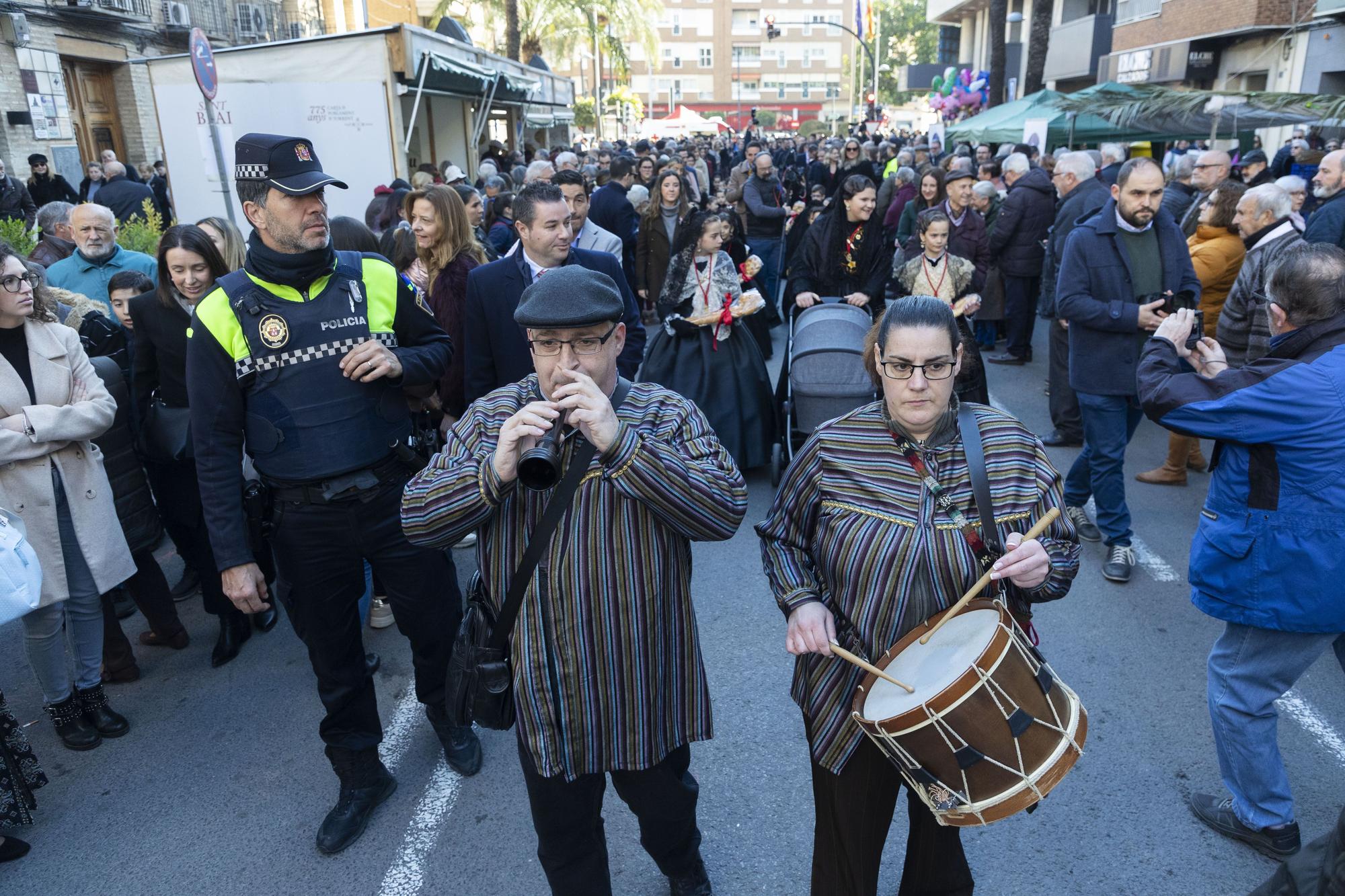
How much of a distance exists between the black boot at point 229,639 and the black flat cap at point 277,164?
2539 millimetres

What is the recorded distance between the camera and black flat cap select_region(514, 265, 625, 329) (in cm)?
210

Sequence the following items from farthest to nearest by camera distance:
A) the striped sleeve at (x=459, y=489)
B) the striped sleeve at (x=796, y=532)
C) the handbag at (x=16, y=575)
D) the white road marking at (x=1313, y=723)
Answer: the white road marking at (x=1313, y=723) → the handbag at (x=16, y=575) → the striped sleeve at (x=796, y=532) → the striped sleeve at (x=459, y=489)

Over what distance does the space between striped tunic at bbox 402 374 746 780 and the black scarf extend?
98 cm

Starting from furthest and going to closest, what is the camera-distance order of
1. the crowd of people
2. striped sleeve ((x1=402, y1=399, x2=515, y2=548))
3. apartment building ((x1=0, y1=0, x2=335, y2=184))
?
apartment building ((x1=0, y1=0, x2=335, y2=184))
the crowd of people
striped sleeve ((x1=402, y1=399, x2=515, y2=548))

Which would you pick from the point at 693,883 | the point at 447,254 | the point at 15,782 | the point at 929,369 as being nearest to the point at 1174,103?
the point at 447,254

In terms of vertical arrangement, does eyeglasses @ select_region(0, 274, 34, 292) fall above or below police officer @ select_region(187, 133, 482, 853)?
above

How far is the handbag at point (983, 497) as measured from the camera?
2207 mm

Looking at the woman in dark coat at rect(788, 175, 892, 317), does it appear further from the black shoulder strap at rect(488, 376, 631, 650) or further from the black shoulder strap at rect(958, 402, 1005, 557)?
the black shoulder strap at rect(488, 376, 631, 650)

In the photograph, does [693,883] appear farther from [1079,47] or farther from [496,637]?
[1079,47]

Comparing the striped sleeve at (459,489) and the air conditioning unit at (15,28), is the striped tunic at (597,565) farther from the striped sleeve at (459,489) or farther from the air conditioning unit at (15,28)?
the air conditioning unit at (15,28)

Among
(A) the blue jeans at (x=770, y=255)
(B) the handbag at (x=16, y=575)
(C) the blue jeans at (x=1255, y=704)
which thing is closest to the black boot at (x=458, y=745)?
(B) the handbag at (x=16, y=575)

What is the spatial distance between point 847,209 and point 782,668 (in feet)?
13.1

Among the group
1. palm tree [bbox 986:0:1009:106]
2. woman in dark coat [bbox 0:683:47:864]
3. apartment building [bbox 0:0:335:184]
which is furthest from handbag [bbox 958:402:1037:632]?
palm tree [bbox 986:0:1009:106]

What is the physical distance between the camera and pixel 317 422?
3029 millimetres
